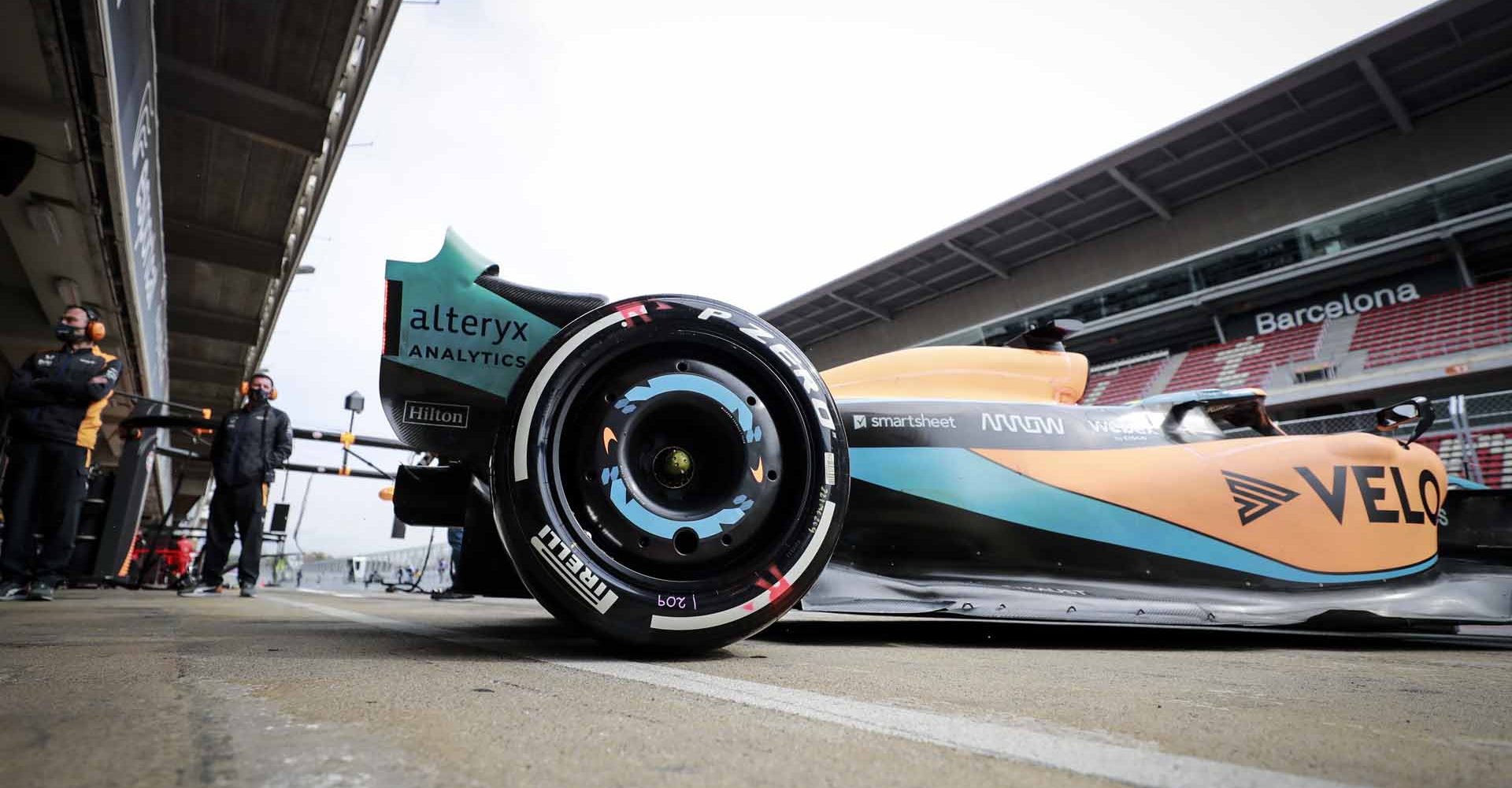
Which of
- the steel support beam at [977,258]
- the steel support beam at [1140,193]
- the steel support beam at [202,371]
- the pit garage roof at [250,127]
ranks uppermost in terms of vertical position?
the steel support beam at [1140,193]

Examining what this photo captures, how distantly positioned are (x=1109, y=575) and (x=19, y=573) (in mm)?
5050

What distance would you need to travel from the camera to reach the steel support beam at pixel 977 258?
2431 centimetres

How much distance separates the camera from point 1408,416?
2.97 m

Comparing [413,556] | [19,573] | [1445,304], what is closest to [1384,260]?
[1445,304]

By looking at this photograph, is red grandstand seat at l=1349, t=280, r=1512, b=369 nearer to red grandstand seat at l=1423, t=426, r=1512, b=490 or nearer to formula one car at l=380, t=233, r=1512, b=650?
red grandstand seat at l=1423, t=426, r=1512, b=490

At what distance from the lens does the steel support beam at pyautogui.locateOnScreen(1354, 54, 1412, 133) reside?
16719 millimetres

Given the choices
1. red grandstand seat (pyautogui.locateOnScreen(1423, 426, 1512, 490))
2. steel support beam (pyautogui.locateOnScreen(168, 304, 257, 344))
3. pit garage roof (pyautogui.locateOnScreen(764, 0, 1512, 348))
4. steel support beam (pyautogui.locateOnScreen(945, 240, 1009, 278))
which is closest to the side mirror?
red grandstand seat (pyautogui.locateOnScreen(1423, 426, 1512, 490))

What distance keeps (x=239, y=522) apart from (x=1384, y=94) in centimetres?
2347

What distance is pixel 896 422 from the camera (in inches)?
101

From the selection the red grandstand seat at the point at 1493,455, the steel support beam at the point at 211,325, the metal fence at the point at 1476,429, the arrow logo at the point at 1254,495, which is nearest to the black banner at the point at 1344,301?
the metal fence at the point at 1476,429

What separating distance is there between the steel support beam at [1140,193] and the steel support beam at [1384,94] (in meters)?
5.26

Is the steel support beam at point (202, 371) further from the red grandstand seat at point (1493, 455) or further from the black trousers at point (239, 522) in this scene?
the red grandstand seat at point (1493, 455)

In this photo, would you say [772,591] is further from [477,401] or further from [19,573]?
[19,573]

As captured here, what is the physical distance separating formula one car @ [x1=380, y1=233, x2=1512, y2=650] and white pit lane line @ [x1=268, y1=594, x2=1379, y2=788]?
32cm
